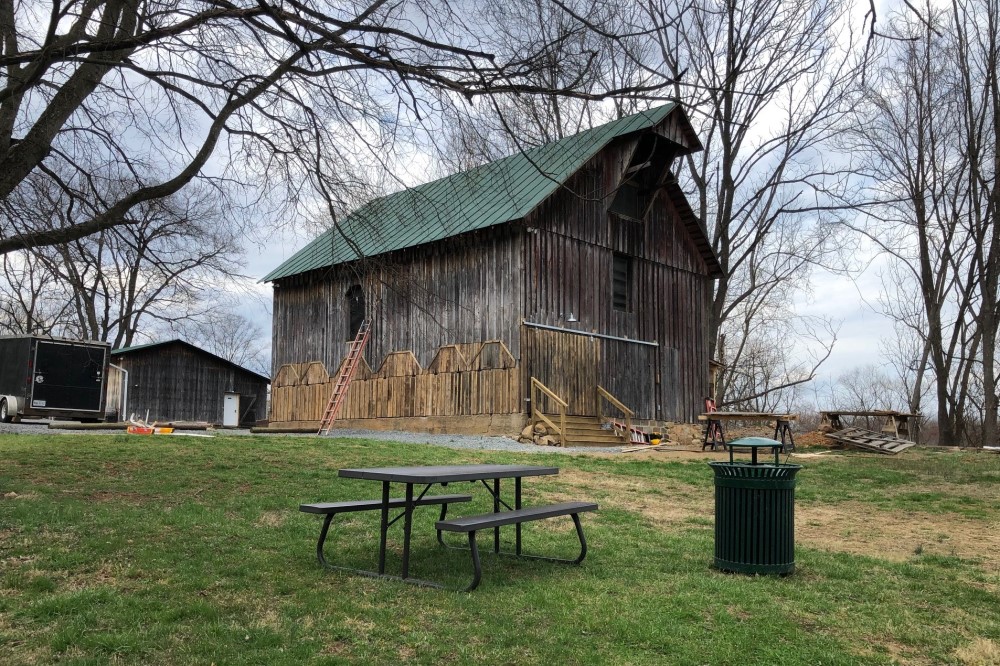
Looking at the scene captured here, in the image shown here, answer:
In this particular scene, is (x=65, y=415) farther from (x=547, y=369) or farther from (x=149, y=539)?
(x=149, y=539)

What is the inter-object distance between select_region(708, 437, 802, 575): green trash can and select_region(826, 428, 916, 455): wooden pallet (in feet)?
47.0

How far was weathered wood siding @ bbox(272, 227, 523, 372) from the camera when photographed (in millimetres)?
21469

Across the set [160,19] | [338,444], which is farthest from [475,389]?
[160,19]

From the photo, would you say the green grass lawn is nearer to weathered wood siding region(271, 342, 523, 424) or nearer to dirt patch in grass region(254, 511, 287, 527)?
dirt patch in grass region(254, 511, 287, 527)

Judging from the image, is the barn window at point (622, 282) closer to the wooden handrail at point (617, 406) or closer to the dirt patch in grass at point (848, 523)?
the wooden handrail at point (617, 406)

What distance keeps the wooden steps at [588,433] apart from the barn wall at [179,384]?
21.5 m

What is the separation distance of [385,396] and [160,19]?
17908mm

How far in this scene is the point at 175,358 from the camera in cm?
3644

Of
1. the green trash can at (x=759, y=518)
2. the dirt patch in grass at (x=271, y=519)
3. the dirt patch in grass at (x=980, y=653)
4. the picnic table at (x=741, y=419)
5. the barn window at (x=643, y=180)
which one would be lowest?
the dirt patch in grass at (x=980, y=653)

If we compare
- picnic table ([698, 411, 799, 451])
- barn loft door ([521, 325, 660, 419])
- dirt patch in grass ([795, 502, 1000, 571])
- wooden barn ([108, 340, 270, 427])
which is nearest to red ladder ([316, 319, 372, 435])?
barn loft door ([521, 325, 660, 419])

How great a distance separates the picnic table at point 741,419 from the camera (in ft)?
62.0

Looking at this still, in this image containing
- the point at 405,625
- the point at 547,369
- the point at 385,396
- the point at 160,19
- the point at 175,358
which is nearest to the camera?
the point at 405,625

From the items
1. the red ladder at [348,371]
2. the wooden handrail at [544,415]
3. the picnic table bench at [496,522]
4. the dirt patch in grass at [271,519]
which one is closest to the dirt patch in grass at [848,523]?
the picnic table bench at [496,522]

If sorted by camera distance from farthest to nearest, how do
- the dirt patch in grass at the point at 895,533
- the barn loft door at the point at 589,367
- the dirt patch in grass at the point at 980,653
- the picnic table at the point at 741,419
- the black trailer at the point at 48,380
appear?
the black trailer at the point at 48,380 → the barn loft door at the point at 589,367 → the picnic table at the point at 741,419 → the dirt patch in grass at the point at 895,533 → the dirt patch in grass at the point at 980,653
